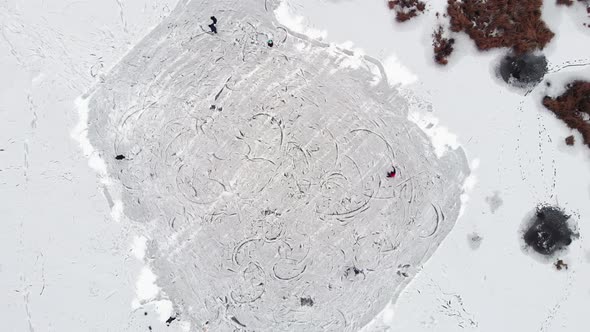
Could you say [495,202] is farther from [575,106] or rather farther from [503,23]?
[503,23]

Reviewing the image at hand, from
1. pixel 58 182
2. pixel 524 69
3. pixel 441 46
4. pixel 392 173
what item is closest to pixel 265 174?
pixel 392 173

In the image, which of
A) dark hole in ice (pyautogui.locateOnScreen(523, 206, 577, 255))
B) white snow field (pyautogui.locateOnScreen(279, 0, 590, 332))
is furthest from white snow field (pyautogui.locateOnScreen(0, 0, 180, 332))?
dark hole in ice (pyautogui.locateOnScreen(523, 206, 577, 255))

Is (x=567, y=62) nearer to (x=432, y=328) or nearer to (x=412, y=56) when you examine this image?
(x=412, y=56)

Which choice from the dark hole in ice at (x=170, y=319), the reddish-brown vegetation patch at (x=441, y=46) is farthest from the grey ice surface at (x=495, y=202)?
the dark hole in ice at (x=170, y=319)

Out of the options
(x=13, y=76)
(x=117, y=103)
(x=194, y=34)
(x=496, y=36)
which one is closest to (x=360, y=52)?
(x=496, y=36)

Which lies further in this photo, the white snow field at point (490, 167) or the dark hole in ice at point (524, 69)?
the dark hole in ice at point (524, 69)

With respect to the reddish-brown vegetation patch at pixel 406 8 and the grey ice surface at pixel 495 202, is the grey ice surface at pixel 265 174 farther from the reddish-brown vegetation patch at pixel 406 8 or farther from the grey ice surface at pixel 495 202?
the reddish-brown vegetation patch at pixel 406 8

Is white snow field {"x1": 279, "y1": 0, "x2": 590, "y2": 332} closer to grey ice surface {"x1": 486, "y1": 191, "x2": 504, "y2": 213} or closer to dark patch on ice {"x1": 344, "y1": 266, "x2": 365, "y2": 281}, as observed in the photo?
grey ice surface {"x1": 486, "y1": 191, "x2": 504, "y2": 213}
